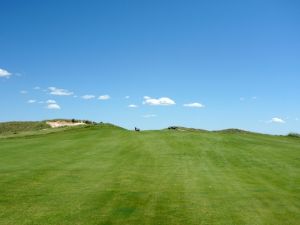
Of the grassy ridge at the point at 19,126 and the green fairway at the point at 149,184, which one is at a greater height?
the grassy ridge at the point at 19,126

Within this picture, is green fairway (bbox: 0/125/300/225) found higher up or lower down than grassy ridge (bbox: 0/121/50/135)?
lower down

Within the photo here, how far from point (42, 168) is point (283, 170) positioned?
526 inches

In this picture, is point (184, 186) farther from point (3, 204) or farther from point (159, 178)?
point (3, 204)

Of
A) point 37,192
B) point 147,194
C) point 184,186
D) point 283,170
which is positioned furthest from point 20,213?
point 283,170

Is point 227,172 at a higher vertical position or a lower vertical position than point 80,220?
higher

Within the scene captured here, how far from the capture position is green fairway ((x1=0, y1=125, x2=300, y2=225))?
13.4 m

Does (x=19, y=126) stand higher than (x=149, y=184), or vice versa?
(x=19, y=126)

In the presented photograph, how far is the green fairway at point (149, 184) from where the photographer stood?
13375 millimetres

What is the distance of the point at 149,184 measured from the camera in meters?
18.3

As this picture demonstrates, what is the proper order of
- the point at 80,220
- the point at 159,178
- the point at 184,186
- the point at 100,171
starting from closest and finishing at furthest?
the point at 80,220, the point at 184,186, the point at 159,178, the point at 100,171

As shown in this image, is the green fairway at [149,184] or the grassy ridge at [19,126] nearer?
the green fairway at [149,184]

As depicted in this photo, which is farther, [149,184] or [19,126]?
[19,126]

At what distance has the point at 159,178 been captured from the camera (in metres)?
19.8

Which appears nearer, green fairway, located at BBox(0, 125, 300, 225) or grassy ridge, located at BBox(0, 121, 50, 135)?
green fairway, located at BBox(0, 125, 300, 225)
